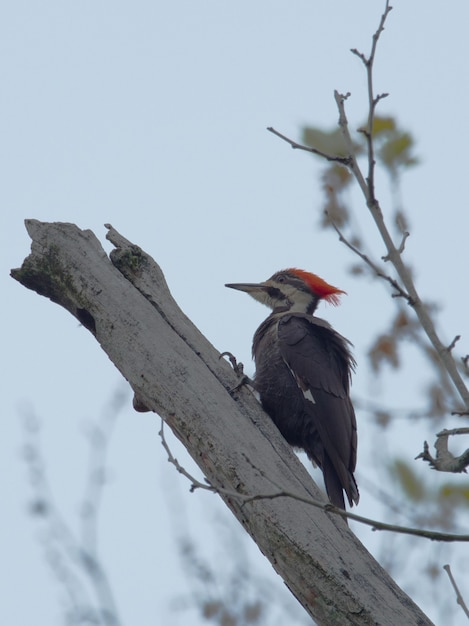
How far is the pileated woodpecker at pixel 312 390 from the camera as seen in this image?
4410mm

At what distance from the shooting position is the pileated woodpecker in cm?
441

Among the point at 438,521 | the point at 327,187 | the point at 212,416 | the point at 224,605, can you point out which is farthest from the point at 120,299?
the point at 224,605

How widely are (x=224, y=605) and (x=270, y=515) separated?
8.87 ft

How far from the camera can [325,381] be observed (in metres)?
4.62

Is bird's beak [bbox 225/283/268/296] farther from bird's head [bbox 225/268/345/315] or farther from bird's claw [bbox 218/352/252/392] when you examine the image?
bird's claw [bbox 218/352/252/392]

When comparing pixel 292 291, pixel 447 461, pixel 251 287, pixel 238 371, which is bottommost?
pixel 447 461

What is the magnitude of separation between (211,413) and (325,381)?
4.13ft

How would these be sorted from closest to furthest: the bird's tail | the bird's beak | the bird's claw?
the bird's claw → the bird's tail → the bird's beak

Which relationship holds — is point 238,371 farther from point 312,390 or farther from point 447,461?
point 447,461

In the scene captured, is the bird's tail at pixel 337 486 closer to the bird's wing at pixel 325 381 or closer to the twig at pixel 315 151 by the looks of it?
the bird's wing at pixel 325 381

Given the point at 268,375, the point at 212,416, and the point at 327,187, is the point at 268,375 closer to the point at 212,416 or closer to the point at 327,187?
the point at 212,416

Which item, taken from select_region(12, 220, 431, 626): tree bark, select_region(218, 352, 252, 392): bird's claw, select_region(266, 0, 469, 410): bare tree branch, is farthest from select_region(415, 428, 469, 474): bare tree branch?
select_region(218, 352, 252, 392): bird's claw

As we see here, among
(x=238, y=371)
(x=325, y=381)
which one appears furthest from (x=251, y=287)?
(x=238, y=371)

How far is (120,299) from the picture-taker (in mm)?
3846
